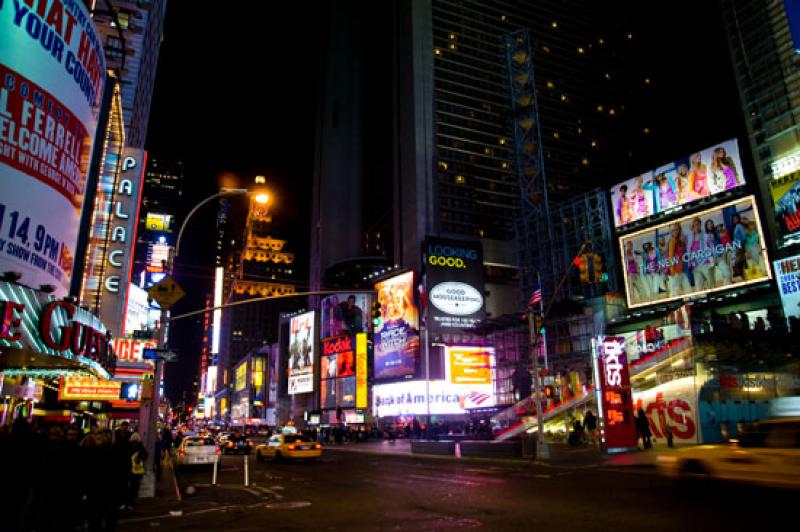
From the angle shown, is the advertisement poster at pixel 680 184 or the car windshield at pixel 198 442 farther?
the advertisement poster at pixel 680 184

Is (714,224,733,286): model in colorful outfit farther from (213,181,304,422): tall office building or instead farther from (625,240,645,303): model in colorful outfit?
(213,181,304,422): tall office building

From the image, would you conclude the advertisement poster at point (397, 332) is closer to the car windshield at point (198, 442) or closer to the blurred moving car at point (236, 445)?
the blurred moving car at point (236, 445)

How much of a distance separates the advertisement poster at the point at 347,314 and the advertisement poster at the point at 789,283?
50.2m

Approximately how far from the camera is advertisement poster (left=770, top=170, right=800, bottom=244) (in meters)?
42.2

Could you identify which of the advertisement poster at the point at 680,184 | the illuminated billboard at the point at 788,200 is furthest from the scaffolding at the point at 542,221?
the illuminated billboard at the point at 788,200

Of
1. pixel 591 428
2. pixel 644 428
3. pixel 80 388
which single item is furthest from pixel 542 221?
pixel 80 388

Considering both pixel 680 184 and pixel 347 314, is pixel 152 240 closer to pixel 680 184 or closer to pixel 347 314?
pixel 347 314

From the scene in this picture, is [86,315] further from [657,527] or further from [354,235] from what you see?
[354,235]

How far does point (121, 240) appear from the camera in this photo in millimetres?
28766

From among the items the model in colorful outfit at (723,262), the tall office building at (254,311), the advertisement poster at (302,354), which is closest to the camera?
the model in colorful outfit at (723,262)

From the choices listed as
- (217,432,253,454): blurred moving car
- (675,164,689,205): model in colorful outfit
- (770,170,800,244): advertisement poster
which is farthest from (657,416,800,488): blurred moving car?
(675,164,689,205): model in colorful outfit

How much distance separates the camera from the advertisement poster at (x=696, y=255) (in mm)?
41594

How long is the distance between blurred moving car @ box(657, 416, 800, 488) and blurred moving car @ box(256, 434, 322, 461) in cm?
1985

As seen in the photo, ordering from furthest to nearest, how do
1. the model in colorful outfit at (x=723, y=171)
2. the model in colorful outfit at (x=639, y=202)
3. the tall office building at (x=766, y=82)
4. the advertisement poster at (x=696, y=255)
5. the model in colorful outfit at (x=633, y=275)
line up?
the tall office building at (x=766, y=82) < the model in colorful outfit at (x=639, y=202) < the model in colorful outfit at (x=633, y=275) < the model in colorful outfit at (x=723, y=171) < the advertisement poster at (x=696, y=255)
